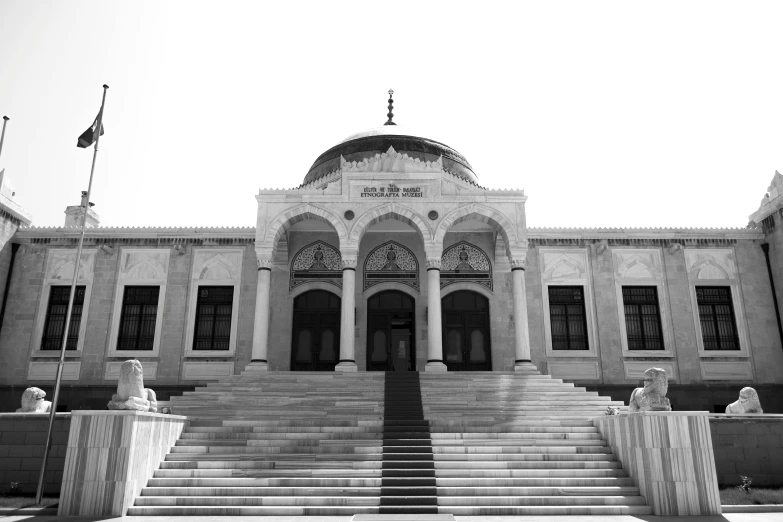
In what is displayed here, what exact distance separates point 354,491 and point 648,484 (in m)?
4.75

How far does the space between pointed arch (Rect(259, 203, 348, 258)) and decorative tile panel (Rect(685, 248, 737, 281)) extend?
11288mm

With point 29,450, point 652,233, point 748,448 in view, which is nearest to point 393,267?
point 652,233

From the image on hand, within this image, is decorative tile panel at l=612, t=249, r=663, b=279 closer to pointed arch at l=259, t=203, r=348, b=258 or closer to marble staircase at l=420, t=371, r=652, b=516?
marble staircase at l=420, t=371, r=652, b=516

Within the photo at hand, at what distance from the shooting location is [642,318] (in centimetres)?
2011

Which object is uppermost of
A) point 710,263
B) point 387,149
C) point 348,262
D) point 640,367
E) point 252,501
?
point 387,149

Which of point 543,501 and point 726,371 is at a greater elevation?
point 726,371

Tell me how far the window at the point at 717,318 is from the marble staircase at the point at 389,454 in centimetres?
698

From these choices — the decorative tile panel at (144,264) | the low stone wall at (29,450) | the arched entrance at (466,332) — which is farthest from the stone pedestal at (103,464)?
the arched entrance at (466,332)

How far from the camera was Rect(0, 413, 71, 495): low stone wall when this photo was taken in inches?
472

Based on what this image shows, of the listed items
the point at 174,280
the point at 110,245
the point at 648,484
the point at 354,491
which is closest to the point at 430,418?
the point at 354,491

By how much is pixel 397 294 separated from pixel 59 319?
10.8 m

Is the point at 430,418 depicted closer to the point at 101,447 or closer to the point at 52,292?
the point at 101,447

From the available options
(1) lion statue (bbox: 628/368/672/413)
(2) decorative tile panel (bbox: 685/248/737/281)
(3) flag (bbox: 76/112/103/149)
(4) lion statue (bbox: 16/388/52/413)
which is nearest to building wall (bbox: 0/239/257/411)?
(4) lion statue (bbox: 16/388/52/413)

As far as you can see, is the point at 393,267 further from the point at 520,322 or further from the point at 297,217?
the point at 520,322
